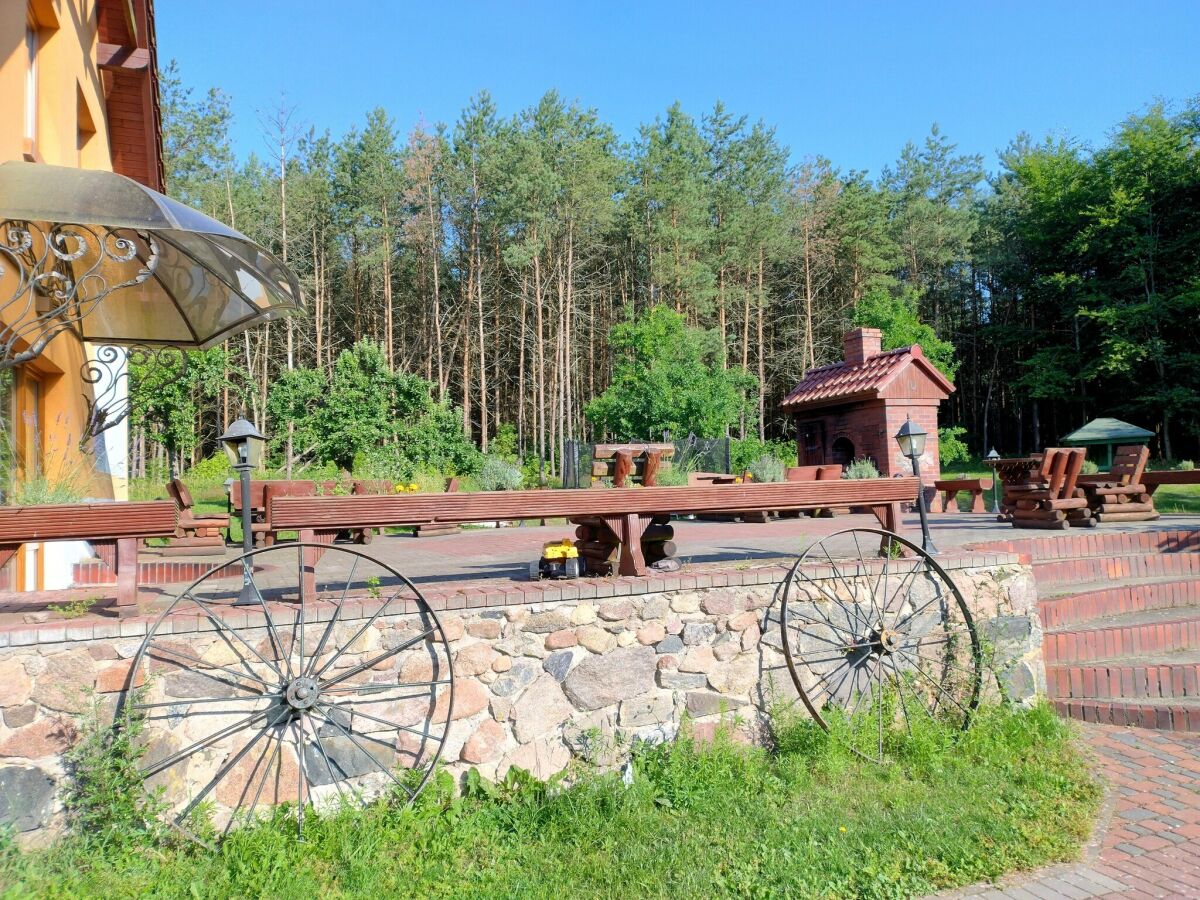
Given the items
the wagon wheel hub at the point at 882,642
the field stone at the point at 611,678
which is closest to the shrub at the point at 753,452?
the wagon wheel hub at the point at 882,642

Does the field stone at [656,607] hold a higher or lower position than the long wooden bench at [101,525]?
lower

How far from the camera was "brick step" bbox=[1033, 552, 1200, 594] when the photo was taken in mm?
6305

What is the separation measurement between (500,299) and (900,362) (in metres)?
17.4

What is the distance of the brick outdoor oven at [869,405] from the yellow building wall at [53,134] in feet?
41.6

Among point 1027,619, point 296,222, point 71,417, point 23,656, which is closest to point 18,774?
point 23,656

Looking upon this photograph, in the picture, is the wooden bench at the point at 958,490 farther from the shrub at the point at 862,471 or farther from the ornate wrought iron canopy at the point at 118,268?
the ornate wrought iron canopy at the point at 118,268

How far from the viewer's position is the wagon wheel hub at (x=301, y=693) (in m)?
3.28

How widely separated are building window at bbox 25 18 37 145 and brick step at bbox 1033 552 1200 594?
8.01 m

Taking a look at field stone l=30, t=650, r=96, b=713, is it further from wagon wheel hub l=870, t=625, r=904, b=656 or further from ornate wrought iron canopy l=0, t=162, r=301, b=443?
wagon wheel hub l=870, t=625, r=904, b=656

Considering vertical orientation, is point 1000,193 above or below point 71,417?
above

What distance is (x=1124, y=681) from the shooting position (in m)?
5.06

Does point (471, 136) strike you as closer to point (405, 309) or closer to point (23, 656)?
point (405, 309)

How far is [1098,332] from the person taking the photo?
30.3 metres

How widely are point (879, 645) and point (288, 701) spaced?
3101 mm
